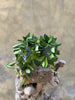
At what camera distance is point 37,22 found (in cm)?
254

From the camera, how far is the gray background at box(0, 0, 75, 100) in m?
2.48

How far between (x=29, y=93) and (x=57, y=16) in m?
1.46

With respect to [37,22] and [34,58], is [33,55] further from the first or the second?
[37,22]

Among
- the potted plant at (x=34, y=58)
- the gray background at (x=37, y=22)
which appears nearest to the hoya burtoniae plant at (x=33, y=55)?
the potted plant at (x=34, y=58)

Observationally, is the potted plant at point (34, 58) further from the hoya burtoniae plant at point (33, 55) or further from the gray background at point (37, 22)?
the gray background at point (37, 22)

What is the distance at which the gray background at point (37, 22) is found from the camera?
8.14 feet

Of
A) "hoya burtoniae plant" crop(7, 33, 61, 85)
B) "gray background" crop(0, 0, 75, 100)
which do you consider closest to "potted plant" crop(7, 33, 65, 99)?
"hoya burtoniae plant" crop(7, 33, 61, 85)

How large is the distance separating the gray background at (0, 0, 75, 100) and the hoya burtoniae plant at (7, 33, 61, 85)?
1.05 m

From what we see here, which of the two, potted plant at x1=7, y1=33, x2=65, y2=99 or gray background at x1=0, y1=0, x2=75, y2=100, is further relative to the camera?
gray background at x1=0, y1=0, x2=75, y2=100

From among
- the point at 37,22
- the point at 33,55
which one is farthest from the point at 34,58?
the point at 37,22

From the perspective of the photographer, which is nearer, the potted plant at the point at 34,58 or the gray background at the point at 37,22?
the potted plant at the point at 34,58

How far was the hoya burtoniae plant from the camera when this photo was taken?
1.46 meters

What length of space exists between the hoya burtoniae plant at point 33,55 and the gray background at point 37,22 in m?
1.05

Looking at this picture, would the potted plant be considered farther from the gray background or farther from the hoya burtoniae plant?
the gray background
